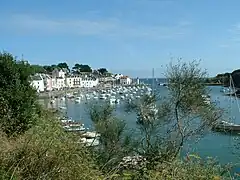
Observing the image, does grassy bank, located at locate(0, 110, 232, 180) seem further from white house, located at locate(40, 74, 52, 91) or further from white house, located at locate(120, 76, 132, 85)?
white house, located at locate(120, 76, 132, 85)

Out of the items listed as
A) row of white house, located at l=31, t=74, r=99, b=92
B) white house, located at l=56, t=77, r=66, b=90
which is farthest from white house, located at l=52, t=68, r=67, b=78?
white house, located at l=56, t=77, r=66, b=90

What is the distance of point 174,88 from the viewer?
14070 mm

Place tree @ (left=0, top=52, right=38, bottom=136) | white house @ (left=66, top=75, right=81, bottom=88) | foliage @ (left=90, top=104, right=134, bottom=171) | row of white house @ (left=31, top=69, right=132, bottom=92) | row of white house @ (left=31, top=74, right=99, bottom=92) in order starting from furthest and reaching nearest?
white house @ (left=66, top=75, right=81, bottom=88) < row of white house @ (left=31, top=69, right=132, bottom=92) < row of white house @ (left=31, top=74, right=99, bottom=92) < foliage @ (left=90, top=104, right=134, bottom=171) < tree @ (left=0, top=52, right=38, bottom=136)

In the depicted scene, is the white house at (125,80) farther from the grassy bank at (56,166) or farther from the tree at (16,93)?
the grassy bank at (56,166)

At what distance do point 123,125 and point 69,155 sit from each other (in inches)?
469

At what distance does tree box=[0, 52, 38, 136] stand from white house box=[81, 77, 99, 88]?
66.6 m

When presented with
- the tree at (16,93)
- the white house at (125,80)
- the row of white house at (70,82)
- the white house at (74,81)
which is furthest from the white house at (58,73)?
the tree at (16,93)

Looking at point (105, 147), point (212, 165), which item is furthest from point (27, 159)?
point (105, 147)

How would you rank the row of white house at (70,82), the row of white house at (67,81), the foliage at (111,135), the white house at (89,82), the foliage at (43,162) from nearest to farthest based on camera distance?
the foliage at (43,162)
the foliage at (111,135)
the row of white house at (70,82)
the row of white house at (67,81)
the white house at (89,82)

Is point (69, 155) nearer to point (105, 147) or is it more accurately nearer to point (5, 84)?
point (5, 84)

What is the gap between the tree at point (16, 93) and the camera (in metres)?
7.07

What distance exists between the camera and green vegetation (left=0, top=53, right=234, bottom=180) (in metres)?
3.56

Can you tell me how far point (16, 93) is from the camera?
25.0 feet

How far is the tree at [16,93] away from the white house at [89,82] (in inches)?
2622
